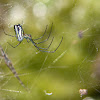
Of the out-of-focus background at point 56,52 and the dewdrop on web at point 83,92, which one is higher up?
the out-of-focus background at point 56,52

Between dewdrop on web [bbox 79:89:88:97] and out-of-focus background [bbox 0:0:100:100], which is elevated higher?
out-of-focus background [bbox 0:0:100:100]

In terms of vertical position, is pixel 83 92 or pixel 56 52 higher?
pixel 56 52

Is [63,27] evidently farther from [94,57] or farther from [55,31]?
[94,57]

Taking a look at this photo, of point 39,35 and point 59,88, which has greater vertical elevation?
point 39,35

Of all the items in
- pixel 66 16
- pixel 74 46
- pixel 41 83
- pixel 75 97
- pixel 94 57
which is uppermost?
pixel 66 16

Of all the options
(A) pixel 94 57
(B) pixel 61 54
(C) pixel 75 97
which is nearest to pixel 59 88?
(C) pixel 75 97

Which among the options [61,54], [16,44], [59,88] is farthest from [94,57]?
[16,44]

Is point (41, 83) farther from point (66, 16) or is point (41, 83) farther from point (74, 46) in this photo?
point (66, 16)
